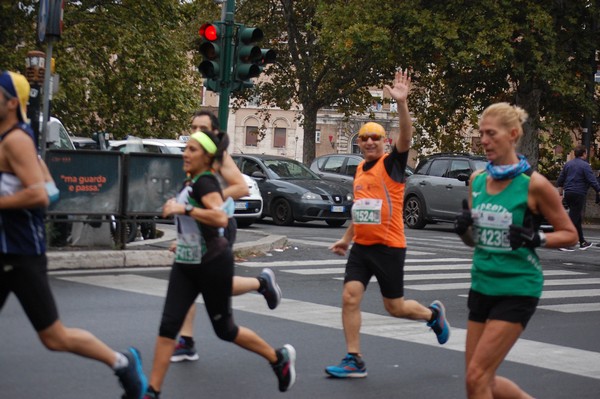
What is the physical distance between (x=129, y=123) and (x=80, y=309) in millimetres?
28134

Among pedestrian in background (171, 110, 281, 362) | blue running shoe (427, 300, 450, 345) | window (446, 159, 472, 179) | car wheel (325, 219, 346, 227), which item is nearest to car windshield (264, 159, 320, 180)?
car wheel (325, 219, 346, 227)

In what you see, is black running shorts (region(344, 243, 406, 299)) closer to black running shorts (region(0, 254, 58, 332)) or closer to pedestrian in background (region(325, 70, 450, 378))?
pedestrian in background (region(325, 70, 450, 378))

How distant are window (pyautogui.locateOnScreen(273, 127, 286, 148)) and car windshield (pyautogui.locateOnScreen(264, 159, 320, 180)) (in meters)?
70.3

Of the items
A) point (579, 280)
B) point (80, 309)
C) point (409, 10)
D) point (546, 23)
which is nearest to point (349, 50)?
point (409, 10)

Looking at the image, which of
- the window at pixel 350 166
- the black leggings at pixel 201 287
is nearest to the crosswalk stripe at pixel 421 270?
the black leggings at pixel 201 287

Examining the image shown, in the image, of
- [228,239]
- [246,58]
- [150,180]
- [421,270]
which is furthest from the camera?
[246,58]

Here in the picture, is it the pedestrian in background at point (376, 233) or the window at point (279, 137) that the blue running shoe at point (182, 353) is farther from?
the window at point (279, 137)

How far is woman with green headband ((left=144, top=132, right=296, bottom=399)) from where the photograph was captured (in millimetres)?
6469

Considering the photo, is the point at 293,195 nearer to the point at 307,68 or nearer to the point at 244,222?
the point at 244,222

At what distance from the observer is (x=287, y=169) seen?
2666 centimetres

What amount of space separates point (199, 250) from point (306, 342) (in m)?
2.69

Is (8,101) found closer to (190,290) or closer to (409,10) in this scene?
(190,290)

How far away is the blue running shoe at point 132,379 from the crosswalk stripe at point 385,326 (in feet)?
11.1

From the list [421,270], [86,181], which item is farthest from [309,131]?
[86,181]
